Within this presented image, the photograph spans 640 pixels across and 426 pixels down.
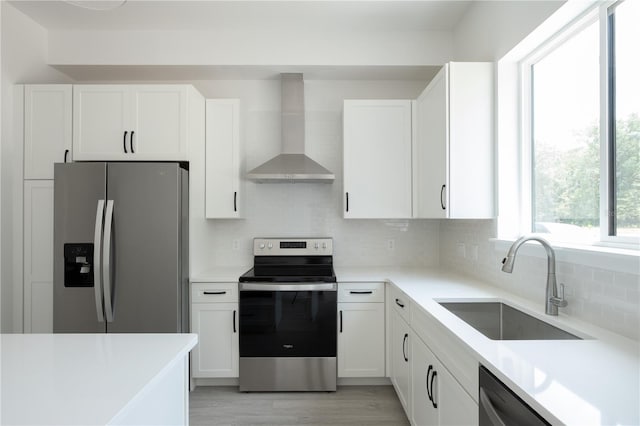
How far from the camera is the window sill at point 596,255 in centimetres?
125

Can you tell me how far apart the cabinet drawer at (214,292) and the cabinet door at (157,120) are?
1.06 m

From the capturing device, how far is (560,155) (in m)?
1.87

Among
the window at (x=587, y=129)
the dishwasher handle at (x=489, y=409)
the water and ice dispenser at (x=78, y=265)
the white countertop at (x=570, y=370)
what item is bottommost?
the dishwasher handle at (x=489, y=409)

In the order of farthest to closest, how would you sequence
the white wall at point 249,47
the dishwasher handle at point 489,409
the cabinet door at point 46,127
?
1. the white wall at point 249,47
2. the cabinet door at point 46,127
3. the dishwasher handle at point 489,409

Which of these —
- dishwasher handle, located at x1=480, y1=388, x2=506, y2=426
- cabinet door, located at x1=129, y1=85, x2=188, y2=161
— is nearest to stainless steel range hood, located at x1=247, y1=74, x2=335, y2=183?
cabinet door, located at x1=129, y1=85, x2=188, y2=161

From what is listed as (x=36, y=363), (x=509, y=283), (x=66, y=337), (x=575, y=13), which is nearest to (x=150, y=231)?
(x=66, y=337)

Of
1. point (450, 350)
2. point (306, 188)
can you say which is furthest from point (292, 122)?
point (450, 350)

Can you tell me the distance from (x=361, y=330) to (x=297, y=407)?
0.72 metres

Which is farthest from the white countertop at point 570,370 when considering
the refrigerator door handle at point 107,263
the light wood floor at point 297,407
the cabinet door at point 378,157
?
the refrigerator door handle at point 107,263

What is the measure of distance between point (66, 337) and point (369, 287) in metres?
1.96

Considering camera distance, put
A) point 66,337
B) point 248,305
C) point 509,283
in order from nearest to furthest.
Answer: point 66,337 < point 509,283 < point 248,305

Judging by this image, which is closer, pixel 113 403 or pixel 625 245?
pixel 113 403

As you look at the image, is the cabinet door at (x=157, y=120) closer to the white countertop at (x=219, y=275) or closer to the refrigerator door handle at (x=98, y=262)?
the refrigerator door handle at (x=98, y=262)

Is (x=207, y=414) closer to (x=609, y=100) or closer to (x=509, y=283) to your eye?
(x=509, y=283)
